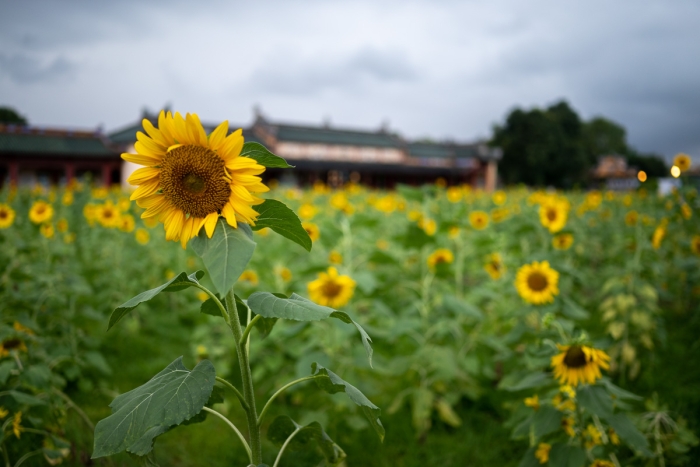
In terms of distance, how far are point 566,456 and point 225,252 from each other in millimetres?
1313

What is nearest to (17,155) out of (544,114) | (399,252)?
(399,252)

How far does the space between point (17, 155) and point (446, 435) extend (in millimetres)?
17982

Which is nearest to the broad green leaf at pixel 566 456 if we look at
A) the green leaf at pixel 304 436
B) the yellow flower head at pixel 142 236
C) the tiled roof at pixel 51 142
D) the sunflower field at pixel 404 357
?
the sunflower field at pixel 404 357

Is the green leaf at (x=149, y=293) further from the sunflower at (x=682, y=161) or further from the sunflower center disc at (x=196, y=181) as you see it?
the sunflower at (x=682, y=161)

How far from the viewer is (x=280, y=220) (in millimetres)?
931

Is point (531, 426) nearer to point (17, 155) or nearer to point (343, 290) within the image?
point (343, 290)

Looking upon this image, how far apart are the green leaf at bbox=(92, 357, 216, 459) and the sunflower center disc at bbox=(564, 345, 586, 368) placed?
1.16 m

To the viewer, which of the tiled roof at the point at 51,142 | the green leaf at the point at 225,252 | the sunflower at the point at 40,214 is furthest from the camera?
the tiled roof at the point at 51,142

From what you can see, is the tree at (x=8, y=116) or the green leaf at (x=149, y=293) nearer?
the green leaf at (x=149, y=293)

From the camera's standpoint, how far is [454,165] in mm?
28609

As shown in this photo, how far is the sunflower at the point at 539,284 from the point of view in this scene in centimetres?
236

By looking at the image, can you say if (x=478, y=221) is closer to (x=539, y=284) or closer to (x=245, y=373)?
(x=539, y=284)

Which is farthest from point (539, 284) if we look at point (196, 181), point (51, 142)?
point (51, 142)

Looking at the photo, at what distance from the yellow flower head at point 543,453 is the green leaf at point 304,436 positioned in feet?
2.76
